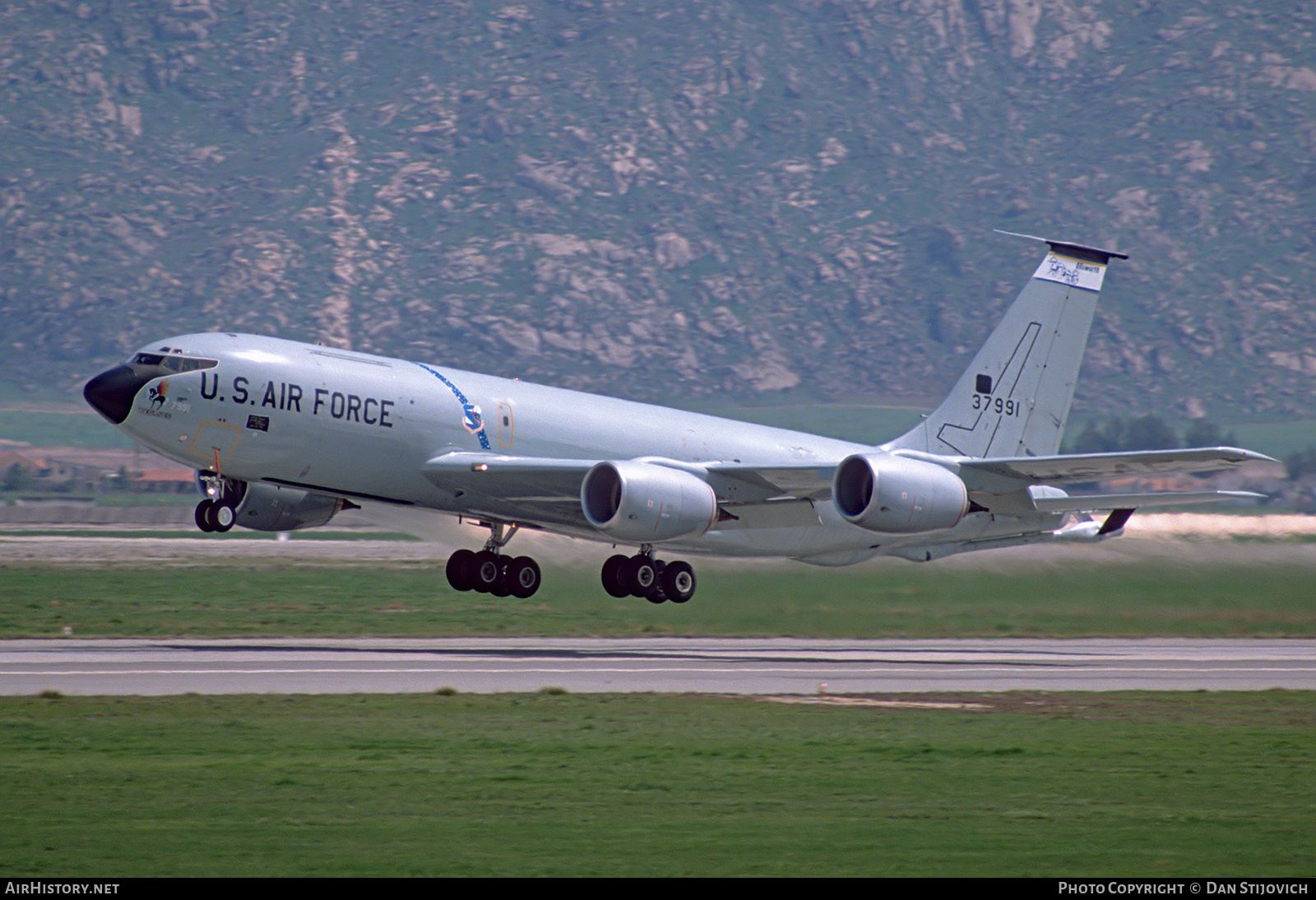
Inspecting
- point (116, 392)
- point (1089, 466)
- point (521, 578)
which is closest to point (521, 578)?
point (521, 578)

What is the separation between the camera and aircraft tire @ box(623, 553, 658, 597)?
3581 cm

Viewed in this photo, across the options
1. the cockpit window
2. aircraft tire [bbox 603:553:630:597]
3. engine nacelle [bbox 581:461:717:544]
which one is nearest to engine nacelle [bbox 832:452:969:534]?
engine nacelle [bbox 581:461:717:544]

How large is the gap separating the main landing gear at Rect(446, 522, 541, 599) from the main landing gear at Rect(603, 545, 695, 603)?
2.04 meters

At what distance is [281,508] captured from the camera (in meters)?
35.9

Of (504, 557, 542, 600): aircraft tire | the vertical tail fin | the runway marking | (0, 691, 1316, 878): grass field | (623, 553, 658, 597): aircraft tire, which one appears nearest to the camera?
(0, 691, 1316, 878): grass field

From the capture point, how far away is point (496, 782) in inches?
692

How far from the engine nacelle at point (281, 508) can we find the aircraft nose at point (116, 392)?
361 cm

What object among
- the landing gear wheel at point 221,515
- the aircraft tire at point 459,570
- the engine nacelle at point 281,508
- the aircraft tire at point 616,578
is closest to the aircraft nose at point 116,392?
the landing gear wheel at point 221,515

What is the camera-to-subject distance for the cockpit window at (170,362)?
31.8 meters

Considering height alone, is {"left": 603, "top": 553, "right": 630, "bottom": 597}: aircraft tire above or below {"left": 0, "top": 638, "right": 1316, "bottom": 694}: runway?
above

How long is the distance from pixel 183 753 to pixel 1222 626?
28257 millimetres

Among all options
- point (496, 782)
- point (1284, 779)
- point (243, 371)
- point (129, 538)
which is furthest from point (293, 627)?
point (129, 538)

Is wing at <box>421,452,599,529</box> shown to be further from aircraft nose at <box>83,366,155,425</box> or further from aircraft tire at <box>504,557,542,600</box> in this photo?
aircraft nose at <box>83,366,155,425</box>

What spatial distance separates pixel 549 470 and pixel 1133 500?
11.7 meters
